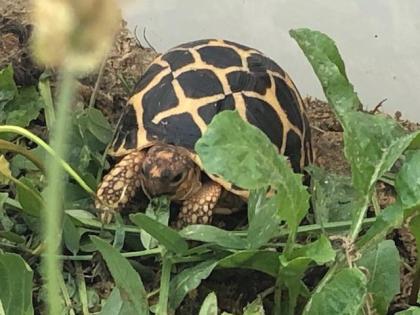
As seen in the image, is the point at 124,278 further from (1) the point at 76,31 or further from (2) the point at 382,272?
(1) the point at 76,31

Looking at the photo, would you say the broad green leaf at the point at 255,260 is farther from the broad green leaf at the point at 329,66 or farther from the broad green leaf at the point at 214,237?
the broad green leaf at the point at 329,66

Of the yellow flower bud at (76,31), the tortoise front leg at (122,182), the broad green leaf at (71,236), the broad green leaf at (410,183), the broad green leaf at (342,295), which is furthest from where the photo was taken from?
the tortoise front leg at (122,182)

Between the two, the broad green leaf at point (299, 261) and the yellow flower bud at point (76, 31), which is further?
the broad green leaf at point (299, 261)

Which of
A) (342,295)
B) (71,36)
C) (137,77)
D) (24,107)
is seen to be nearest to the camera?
(71,36)

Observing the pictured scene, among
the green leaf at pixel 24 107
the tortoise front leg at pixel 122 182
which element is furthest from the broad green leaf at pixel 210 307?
the green leaf at pixel 24 107

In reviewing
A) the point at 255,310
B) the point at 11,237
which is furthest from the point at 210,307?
the point at 11,237

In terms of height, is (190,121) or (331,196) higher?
(190,121)

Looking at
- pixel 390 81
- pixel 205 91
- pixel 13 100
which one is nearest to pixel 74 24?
pixel 205 91
